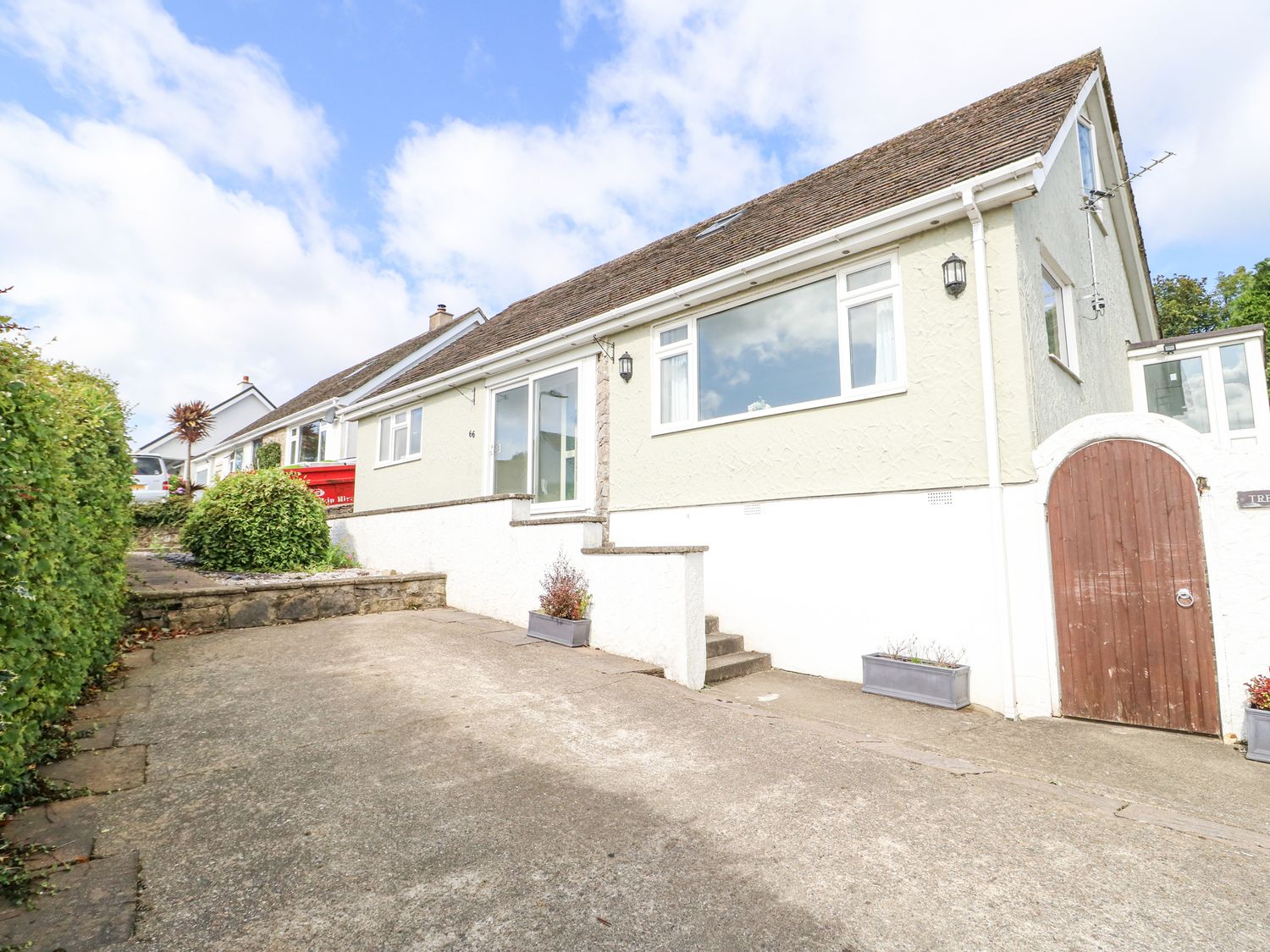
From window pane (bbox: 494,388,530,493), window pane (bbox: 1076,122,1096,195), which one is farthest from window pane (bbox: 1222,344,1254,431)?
window pane (bbox: 494,388,530,493)

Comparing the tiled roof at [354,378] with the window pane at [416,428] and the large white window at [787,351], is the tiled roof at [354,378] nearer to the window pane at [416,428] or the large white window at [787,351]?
the window pane at [416,428]

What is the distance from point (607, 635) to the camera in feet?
22.1

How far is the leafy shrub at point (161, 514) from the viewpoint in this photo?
601 inches

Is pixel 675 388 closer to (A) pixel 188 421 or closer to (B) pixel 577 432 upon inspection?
(B) pixel 577 432

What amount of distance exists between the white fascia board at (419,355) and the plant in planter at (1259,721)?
1864 centimetres

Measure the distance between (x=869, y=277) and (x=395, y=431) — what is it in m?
10.4

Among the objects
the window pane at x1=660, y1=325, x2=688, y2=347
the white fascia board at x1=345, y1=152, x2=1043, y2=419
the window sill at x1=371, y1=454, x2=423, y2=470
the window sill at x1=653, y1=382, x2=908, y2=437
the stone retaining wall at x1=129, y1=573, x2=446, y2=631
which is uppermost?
the white fascia board at x1=345, y1=152, x2=1043, y2=419

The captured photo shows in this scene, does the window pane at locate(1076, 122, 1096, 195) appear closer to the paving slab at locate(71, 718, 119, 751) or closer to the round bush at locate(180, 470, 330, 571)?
the paving slab at locate(71, 718, 119, 751)

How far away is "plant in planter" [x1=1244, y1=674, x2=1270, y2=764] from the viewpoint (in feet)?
14.1

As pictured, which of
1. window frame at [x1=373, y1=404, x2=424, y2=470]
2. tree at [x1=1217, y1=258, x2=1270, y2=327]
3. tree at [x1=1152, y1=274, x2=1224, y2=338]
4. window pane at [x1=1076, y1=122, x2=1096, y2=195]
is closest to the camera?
window pane at [x1=1076, y1=122, x2=1096, y2=195]

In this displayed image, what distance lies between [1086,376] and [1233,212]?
2979 cm

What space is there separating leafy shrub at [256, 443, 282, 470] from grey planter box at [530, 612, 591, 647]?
62.1 feet

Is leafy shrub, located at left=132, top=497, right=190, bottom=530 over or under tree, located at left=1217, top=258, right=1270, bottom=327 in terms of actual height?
under

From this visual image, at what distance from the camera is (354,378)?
21.7m
